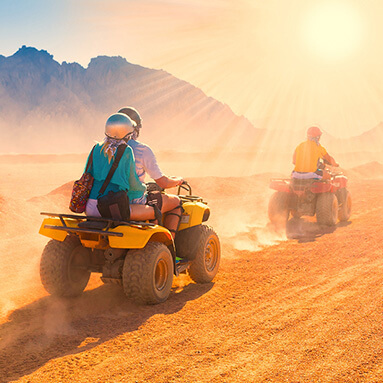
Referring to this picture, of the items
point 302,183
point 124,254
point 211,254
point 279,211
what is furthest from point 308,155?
point 124,254

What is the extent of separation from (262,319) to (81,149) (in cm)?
10480

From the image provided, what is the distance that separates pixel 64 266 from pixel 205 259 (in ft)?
6.11

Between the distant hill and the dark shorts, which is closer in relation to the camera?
the dark shorts

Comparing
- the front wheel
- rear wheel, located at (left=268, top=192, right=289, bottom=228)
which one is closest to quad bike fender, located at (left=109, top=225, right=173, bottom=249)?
the front wheel

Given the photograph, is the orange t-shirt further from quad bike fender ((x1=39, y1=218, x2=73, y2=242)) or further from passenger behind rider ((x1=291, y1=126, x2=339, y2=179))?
quad bike fender ((x1=39, y1=218, x2=73, y2=242))

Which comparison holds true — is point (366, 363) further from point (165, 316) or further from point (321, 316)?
point (165, 316)

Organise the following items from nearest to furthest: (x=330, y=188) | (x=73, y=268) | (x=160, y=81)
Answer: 1. (x=73, y=268)
2. (x=330, y=188)
3. (x=160, y=81)

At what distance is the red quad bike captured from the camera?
10570 mm

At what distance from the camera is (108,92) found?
12150 cm

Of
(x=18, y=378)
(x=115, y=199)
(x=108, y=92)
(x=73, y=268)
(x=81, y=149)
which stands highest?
(x=108, y=92)

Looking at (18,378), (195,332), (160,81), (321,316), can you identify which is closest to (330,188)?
(321,316)

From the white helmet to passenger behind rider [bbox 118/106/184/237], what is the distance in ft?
0.79

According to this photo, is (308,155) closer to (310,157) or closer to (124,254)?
(310,157)

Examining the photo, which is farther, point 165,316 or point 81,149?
point 81,149
